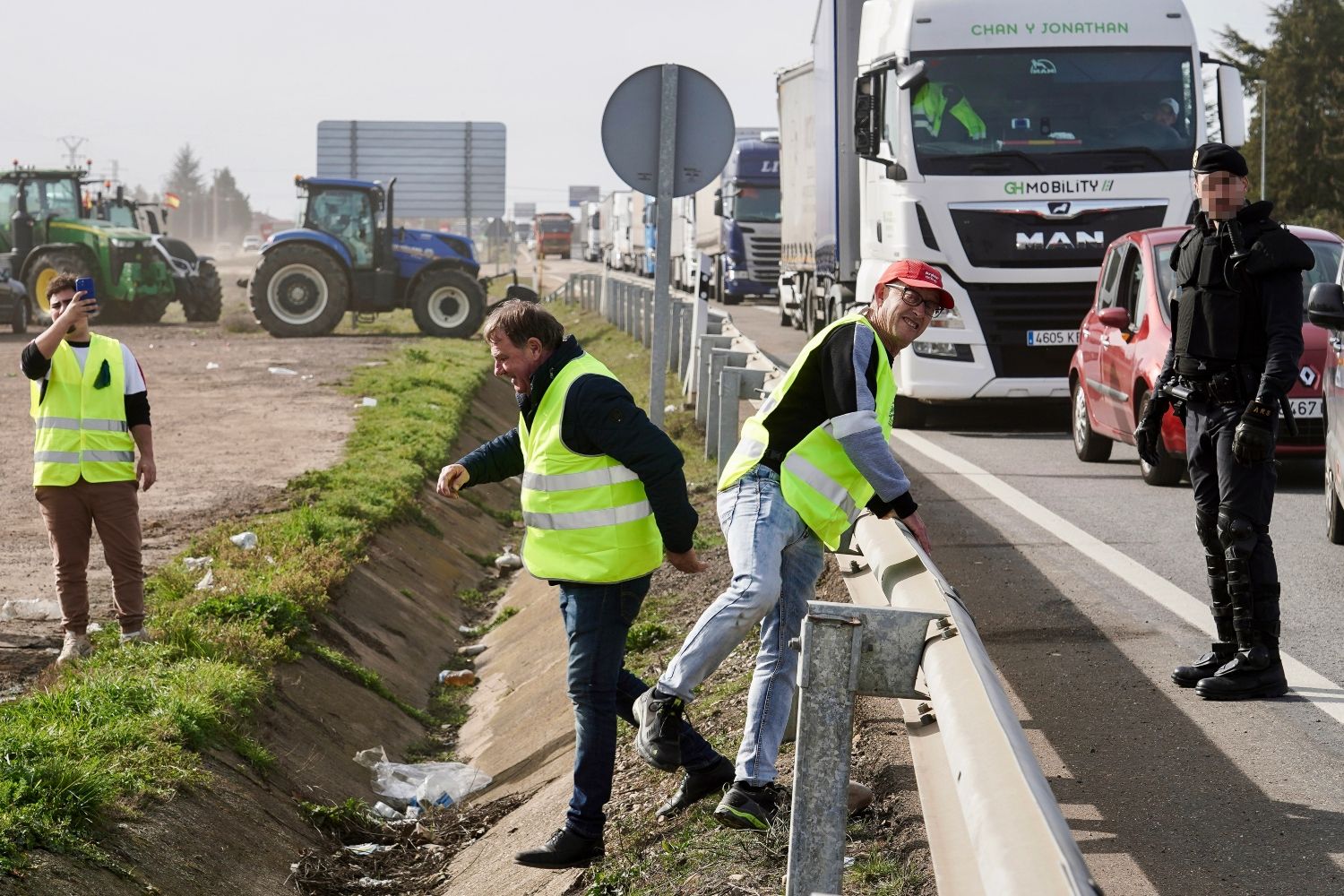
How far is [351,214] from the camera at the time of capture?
2847cm

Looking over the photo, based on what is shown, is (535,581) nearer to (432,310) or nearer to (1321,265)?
(1321,265)

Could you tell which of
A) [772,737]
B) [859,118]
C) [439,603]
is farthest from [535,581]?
[772,737]

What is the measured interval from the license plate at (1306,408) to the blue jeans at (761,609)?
6655mm

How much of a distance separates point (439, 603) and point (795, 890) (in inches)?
323

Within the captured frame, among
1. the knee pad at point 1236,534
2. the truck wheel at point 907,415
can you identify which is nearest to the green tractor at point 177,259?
the truck wheel at point 907,415

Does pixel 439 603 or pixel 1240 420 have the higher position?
pixel 1240 420

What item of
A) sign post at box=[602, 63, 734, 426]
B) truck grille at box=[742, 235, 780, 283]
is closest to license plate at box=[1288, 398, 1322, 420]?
sign post at box=[602, 63, 734, 426]

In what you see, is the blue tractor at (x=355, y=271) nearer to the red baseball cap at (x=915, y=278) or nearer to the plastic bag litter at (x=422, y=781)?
the plastic bag litter at (x=422, y=781)

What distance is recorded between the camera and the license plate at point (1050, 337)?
14.3 meters

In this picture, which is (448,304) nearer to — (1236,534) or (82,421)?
(82,421)

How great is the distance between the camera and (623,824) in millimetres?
5527

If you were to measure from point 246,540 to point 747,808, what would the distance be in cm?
660

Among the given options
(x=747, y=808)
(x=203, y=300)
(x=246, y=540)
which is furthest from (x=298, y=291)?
(x=747, y=808)

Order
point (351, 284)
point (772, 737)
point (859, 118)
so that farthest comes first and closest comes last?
point (351, 284)
point (859, 118)
point (772, 737)
